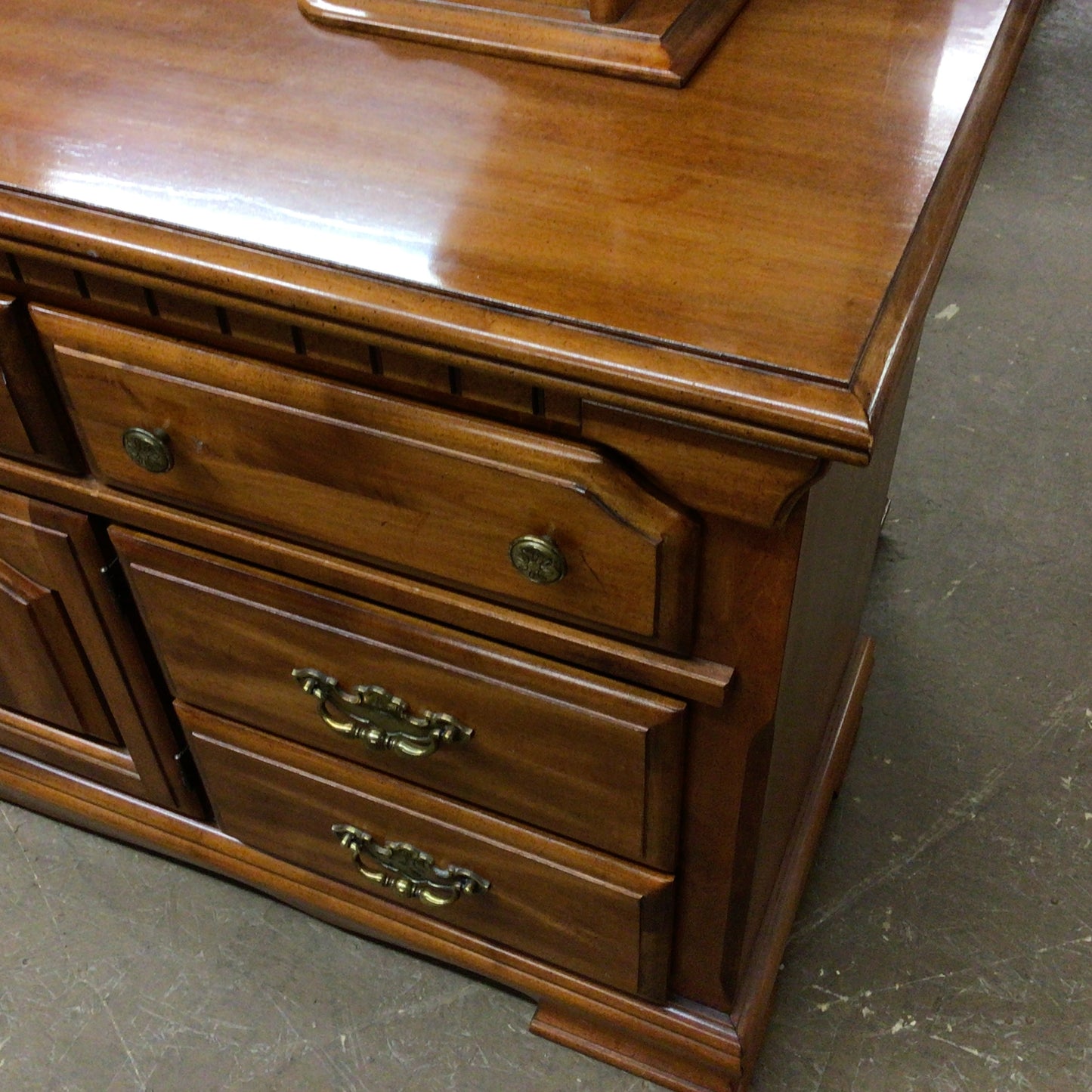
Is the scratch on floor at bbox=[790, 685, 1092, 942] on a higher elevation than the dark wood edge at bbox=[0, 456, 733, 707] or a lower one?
lower

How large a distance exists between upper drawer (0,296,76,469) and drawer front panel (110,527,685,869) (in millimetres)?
70

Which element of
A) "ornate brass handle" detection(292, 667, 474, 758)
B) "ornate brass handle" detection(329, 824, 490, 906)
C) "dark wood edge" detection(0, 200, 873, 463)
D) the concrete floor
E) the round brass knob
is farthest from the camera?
the concrete floor

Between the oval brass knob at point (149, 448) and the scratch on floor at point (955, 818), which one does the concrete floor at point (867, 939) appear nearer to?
the scratch on floor at point (955, 818)

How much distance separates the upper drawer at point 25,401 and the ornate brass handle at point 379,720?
0.21 meters

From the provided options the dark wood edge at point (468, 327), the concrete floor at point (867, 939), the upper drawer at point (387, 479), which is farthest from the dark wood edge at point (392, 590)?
the concrete floor at point (867, 939)

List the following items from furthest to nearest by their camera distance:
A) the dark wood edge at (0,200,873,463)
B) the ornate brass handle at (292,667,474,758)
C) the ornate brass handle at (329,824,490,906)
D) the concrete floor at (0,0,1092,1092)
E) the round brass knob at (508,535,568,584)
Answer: the concrete floor at (0,0,1092,1092), the ornate brass handle at (329,824,490,906), the ornate brass handle at (292,667,474,758), the round brass knob at (508,535,568,584), the dark wood edge at (0,200,873,463)

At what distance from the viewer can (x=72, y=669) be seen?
0.97m

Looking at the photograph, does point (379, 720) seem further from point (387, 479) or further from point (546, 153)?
point (546, 153)

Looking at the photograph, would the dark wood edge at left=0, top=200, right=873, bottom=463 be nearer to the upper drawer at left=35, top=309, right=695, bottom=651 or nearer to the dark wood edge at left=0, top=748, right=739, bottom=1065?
the upper drawer at left=35, top=309, right=695, bottom=651

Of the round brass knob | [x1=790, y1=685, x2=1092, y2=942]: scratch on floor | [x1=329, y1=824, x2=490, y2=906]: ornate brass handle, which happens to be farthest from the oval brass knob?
[x1=790, y1=685, x2=1092, y2=942]: scratch on floor

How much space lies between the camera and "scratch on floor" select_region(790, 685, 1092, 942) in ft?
3.61

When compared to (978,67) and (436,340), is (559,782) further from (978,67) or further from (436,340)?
(978,67)

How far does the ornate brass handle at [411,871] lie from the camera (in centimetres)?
90

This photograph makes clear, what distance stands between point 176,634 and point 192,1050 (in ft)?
1.28
